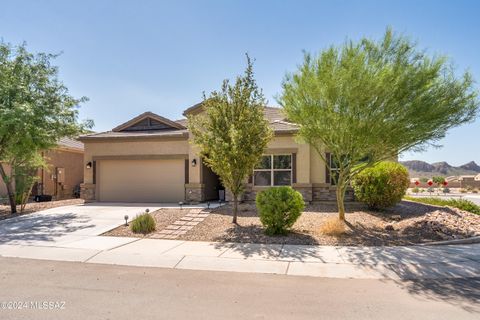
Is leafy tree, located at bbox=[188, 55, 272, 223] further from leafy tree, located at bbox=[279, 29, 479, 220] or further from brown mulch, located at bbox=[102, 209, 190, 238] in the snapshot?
brown mulch, located at bbox=[102, 209, 190, 238]

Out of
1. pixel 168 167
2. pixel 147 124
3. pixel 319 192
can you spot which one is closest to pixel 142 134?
pixel 147 124

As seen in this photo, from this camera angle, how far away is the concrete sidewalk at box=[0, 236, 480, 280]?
22.3 ft

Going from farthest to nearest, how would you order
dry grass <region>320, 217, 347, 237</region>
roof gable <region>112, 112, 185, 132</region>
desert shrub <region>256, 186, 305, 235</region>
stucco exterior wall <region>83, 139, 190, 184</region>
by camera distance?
roof gable <region>112, 112, 185, 132</region> → stucco exterior wall <region>83, 139, 190, 184</region> → dry grass <region>320, 217, 347, 237</region> → desert shrub <region>256, 186, 305, 235</region>

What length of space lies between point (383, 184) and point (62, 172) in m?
21.5

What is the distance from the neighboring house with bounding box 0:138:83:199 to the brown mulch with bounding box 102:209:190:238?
1214cm

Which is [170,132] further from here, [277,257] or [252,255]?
[277,257]

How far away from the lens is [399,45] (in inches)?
375

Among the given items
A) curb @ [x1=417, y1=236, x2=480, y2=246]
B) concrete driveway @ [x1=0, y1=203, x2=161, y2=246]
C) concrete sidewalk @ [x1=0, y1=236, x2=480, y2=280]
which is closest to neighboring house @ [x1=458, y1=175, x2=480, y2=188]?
curb @ [x1=417, y1=236, x2=480, y2=246]


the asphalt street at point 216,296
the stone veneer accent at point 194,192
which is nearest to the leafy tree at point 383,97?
the asphalt street at point 216,296

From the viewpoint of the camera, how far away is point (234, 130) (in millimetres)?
10336

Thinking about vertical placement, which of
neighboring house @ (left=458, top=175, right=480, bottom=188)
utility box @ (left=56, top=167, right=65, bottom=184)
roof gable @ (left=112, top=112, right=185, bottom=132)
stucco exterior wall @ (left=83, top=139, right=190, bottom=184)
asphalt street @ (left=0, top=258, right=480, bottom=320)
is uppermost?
roof gable @ (left=112, top=112, right=185, bottom=132)

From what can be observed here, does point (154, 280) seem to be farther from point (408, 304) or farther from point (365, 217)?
point (365, 217)

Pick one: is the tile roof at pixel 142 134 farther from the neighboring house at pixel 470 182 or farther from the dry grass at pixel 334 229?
the neighboring house at pixel 470 182

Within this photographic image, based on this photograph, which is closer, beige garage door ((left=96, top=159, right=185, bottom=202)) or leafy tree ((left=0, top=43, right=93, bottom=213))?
leafy tree ((left=0, top=43, right=93, bottom=213))
